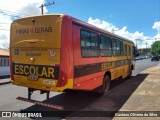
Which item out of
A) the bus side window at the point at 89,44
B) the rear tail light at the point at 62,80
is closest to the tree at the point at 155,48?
the bus side window at the point at 89,44

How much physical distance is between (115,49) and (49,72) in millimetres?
5588

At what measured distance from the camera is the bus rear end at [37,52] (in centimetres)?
648

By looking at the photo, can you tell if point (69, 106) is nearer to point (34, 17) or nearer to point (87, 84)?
point (87, 84)

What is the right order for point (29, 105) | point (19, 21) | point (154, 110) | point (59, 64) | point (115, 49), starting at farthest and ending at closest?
point (115, 49) → point (29, 105) → point (19, 21) → point (154, 110) → point (59, 64)

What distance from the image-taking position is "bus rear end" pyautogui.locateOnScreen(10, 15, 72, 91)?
648 centimetres

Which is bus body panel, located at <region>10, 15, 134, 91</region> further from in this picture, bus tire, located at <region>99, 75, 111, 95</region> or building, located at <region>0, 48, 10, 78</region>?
building, located at <region>0, 48, 10, 78</region>

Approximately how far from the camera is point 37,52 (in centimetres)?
689

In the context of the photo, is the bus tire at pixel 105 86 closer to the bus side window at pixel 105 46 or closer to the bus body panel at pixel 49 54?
the bus side window at pixel 105 46

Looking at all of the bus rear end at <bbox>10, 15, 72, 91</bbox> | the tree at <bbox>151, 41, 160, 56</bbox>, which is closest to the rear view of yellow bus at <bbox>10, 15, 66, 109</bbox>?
the bus rear end at <bbox>10, 15, 72, 91</bbox>

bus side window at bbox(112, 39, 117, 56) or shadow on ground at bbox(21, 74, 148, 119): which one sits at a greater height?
bus side window at bbox(112, 39, 117, 56)

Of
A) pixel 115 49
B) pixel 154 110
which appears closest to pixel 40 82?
pixel 154 110

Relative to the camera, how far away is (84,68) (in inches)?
300

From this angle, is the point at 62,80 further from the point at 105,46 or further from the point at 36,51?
the point at 105,46

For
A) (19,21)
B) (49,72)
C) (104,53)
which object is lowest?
(49,72)
